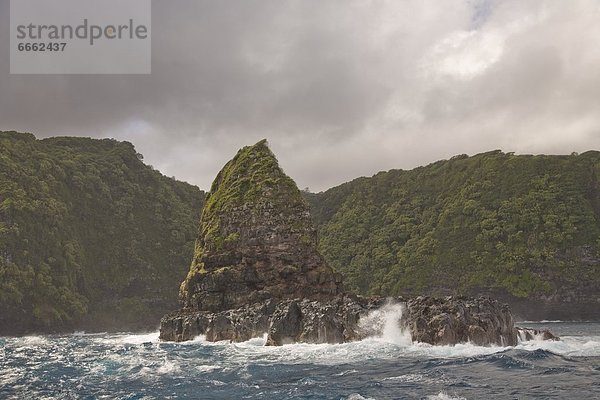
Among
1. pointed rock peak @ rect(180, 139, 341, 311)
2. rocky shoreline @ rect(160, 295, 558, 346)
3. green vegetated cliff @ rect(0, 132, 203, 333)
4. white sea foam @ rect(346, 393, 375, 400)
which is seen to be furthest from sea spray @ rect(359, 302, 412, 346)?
green vegetated cliff @ rect(0, 132, 203, 333)

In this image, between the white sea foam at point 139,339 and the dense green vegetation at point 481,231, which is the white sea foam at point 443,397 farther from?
the dense green vegetation at point 481,231

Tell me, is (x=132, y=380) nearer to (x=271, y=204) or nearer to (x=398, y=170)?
(x=271, y=204)

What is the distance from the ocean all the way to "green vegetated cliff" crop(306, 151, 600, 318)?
86.1 metres

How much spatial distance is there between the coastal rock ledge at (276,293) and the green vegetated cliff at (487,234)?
Answer: 6885cm

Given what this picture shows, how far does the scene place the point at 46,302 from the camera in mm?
112562

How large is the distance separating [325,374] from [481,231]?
117919 mm

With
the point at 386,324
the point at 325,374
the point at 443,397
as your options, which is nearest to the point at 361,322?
the point at 386,324

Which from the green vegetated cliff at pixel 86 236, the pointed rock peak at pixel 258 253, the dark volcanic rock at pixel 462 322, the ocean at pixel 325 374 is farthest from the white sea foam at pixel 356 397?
the green vegetated cliff at pixel 86 236

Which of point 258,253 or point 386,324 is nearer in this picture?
point 386,324

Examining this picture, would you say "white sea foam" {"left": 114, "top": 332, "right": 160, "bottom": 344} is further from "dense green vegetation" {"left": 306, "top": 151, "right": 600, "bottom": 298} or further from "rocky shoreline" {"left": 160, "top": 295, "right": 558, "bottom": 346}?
"dense green vegetation" {"left": 306, "top": 151, "right": 600, "bottom": 298}

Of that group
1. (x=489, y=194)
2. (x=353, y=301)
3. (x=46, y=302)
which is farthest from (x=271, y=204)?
(x=489, y=194)

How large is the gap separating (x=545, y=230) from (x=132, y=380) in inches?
4735

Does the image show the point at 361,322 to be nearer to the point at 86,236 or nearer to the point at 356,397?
the point at 356,397

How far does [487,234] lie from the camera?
132875 millimetres
